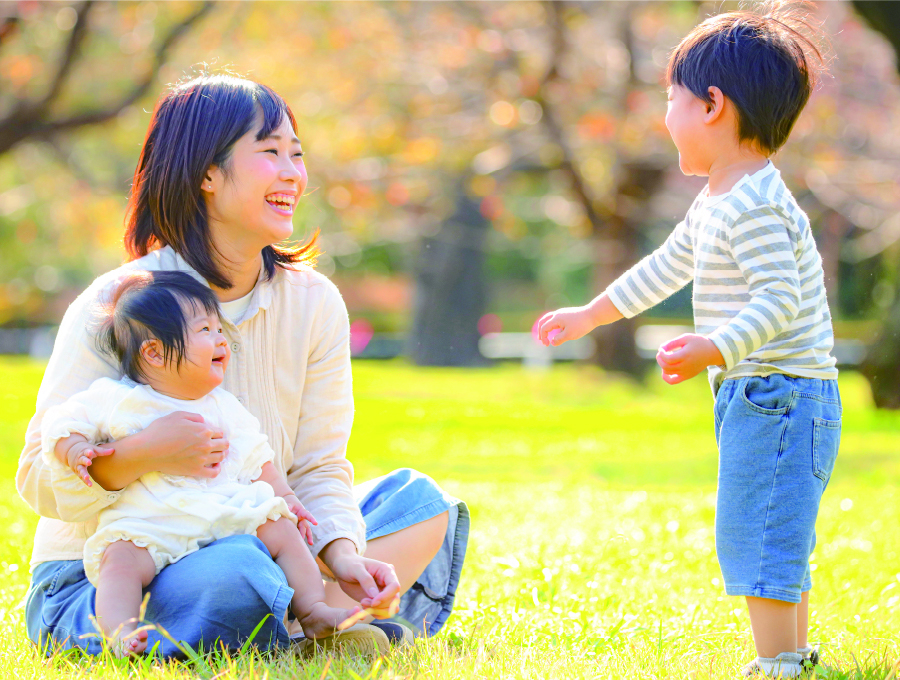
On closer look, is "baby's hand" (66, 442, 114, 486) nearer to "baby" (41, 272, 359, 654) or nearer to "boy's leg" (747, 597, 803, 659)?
"baby" (41, 272, 359, 654)

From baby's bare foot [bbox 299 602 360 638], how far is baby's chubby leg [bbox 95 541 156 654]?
1.06 ft

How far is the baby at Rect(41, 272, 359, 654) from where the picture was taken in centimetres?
191

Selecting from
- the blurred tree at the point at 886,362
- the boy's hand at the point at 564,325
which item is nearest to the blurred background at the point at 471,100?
the blurred tree at the point at 886,362

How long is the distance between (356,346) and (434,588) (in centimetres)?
1865

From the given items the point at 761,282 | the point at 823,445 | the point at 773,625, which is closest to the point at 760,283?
the point at 761,282

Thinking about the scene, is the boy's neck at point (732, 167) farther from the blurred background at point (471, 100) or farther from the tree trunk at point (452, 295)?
the tree trunk at point (452, 295)

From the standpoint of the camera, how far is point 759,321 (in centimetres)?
183

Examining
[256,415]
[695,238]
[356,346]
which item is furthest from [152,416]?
[356,346]

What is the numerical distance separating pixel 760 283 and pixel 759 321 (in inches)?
4.2

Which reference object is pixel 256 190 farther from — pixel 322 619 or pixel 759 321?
pixel 759 321

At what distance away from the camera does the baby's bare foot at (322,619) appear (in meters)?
1.95

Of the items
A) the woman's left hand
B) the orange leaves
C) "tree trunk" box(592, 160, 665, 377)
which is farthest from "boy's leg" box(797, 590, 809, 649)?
"tree trunk" box(592, 160, 665, 377)

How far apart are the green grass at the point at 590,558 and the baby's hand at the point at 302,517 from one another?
270 mm

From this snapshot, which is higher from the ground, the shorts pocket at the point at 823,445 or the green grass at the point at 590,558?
the shorts pocket at the point at 823,445
